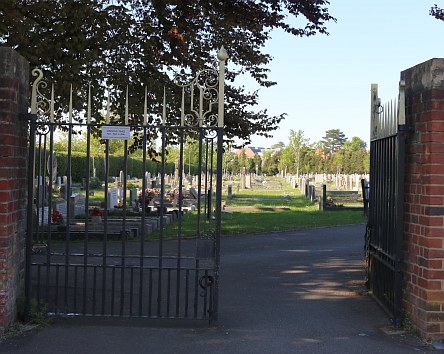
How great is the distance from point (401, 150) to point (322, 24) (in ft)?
23.4

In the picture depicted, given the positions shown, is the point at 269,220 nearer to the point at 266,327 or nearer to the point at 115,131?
the point at 266,327

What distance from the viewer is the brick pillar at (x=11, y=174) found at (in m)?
→ 5.91

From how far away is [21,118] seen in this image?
6316mm

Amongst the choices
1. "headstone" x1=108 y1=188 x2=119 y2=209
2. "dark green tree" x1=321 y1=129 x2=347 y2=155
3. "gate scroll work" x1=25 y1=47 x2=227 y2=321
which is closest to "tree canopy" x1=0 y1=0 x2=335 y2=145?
"gate scroll work" x1=25 y1=47 x2=227 y2=321

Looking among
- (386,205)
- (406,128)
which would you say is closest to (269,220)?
(386,205)

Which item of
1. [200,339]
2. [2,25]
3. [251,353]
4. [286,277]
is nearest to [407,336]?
[251,353]

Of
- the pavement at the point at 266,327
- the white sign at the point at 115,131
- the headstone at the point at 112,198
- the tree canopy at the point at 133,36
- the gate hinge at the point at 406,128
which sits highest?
the tree canopy at the point at 133,36

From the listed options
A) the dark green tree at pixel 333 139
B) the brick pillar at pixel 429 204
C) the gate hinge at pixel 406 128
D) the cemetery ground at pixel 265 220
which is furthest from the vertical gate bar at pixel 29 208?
the dark green tree at pixel 333 139

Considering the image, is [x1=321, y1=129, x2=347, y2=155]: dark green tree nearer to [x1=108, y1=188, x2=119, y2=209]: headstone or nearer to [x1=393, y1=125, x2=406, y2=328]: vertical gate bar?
[x1=108, y1=188, x2=119, y2=209]: headstone

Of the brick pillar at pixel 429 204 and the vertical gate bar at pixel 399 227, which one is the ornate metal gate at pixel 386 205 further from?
the brick pillar at pixel 429 204

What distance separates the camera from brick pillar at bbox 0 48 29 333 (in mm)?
5914

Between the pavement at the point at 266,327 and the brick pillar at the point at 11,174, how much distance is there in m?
0.50

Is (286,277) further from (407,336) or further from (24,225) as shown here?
(24,225)

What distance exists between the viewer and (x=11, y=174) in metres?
6.04
